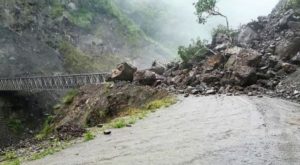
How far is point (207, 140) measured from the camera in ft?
34.5

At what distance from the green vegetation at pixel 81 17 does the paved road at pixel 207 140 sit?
160 feet

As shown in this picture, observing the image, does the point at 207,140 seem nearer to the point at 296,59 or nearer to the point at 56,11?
the point at 296,59

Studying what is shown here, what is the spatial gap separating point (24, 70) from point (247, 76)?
33.4 metres

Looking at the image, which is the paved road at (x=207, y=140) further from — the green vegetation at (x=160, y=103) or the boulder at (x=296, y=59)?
the boulder at (x=296, y=59)

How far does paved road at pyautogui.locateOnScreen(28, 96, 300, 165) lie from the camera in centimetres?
891

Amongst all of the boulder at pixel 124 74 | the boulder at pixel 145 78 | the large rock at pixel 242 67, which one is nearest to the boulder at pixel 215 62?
the large rock at pixel 242 67

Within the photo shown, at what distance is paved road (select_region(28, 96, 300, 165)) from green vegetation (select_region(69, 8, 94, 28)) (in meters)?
48.7

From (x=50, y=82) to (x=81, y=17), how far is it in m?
27.9

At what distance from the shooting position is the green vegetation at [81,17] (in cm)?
6244

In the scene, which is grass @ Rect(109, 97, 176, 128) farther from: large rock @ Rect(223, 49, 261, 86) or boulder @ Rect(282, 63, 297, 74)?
boulder @ Rect(282, 63, 297, 74)

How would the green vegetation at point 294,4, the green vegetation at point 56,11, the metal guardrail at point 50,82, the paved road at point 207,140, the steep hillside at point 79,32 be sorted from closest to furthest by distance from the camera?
the paved road at point 207,140, the green vegetation at point 294,4, the metal guardrail at point 50,82, the steep hillside at point 79,32, the green vegetation at point 56,11

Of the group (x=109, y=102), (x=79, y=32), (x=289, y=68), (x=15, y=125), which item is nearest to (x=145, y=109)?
(x=109, y=102)

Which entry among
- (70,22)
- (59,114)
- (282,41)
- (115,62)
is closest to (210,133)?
(282,41)

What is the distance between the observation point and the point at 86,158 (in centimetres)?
1030
